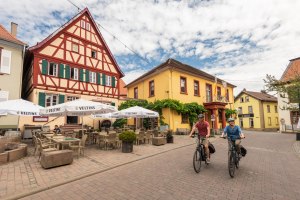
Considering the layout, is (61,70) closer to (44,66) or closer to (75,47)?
(44,66)

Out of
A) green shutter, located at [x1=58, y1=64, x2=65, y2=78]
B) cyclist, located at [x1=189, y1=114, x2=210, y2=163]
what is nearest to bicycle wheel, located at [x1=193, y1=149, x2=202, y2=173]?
cyclist, located at [x1=189, y1=114, x2=210, y2=163]

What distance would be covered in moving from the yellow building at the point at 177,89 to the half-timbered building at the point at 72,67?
3974 millimetres

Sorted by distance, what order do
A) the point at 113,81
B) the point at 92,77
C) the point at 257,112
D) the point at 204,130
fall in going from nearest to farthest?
the point at 204,130 < the point at 92,77 < the point at 113,81 < the point at 257,112

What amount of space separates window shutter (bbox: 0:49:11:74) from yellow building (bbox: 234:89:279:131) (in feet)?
133

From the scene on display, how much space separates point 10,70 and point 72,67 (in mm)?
4894

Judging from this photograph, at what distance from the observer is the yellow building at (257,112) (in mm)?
39375

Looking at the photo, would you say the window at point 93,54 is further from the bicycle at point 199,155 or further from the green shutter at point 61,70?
the bicycle at point 199,155

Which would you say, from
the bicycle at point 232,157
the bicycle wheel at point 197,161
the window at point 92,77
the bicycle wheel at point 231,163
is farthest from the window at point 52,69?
the bicycle wheel at point 231,163

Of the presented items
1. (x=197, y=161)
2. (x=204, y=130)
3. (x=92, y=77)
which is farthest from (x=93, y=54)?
(x=197, y=161)

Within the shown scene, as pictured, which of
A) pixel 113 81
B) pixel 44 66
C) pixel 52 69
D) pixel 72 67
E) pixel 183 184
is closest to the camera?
pixel 183 184

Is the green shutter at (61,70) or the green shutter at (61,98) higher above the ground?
the green shutter at (61,70)

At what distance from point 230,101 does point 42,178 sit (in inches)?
1176

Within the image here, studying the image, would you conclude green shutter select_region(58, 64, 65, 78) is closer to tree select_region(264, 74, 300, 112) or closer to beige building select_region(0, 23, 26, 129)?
beige building select_region(0, 23, 26, 129)

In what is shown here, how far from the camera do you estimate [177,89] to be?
20.9 metres
